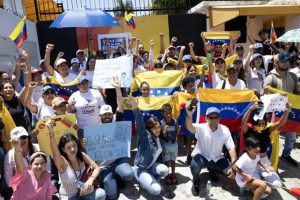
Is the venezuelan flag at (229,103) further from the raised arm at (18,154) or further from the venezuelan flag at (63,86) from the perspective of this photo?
the raised arm at (18,154)

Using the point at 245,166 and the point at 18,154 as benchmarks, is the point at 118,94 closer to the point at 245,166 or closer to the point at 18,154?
the point at 18,154

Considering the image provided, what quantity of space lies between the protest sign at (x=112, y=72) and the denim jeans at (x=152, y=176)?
1544mm

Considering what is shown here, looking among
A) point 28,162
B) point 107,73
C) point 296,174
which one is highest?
point 107,73

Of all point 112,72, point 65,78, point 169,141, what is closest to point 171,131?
point 169,141

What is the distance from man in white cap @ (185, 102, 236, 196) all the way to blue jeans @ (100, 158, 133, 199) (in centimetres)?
101

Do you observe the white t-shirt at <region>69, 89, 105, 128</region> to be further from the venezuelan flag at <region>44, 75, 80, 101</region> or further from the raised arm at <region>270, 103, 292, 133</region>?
the raised arm at <region>270, 103, 292, 133</region>

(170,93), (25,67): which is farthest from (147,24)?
(25,67)

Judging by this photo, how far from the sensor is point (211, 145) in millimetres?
5395

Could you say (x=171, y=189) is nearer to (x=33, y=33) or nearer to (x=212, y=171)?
(x=212, y=171)

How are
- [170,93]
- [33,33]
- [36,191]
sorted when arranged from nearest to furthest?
[36,191] < [170,93] < [33,33]

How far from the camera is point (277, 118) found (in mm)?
6016

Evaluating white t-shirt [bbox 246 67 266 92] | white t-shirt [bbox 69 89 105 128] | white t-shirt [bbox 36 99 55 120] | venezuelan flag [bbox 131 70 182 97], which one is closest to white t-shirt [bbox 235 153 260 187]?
white t-shirt [bbox 69 89 105 128]

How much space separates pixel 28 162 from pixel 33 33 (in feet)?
28.4

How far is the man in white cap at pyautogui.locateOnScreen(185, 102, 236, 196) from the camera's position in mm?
5305
